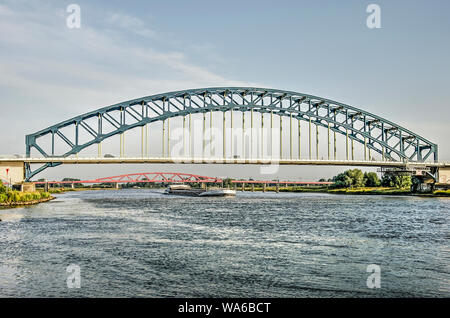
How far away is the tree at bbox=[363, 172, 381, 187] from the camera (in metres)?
115

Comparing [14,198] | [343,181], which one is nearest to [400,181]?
[343,181]

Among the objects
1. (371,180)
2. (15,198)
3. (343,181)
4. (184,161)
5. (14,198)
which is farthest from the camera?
(343,181)

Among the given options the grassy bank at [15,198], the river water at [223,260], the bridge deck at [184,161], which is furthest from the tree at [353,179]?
the river water at [223,260]

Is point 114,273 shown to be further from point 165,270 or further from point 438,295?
point 438,295

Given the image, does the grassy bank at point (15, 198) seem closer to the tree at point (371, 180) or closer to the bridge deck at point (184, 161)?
the bridge deck at point (184, 161)

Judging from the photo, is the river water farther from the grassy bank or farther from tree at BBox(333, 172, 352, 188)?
tree at BBox(333, 172, 352, 188)

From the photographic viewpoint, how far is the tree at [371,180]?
377ft

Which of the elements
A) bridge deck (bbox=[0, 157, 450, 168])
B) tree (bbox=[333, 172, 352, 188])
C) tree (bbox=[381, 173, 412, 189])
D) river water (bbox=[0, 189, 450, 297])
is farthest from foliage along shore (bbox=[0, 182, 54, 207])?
tree (bbox=[333, 172, 352, 188])

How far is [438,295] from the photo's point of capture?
40.9 feet

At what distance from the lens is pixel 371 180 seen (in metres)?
116

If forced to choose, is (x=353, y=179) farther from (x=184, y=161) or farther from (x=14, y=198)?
(x=14, y=198)

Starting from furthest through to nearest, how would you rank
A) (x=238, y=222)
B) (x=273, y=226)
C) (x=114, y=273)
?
(x=238, y=222)
(x=273, y=226)
(x=114, y=273)
